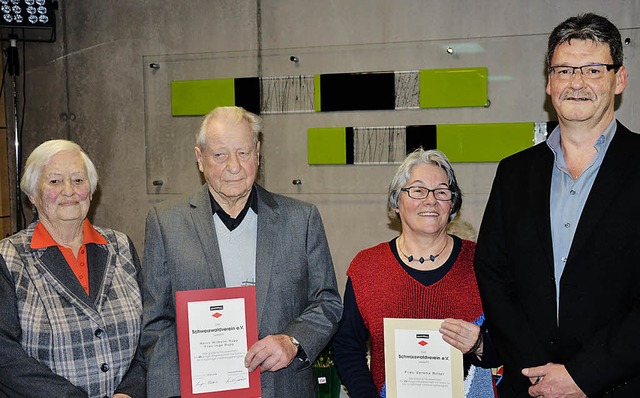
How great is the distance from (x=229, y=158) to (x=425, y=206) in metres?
0.74

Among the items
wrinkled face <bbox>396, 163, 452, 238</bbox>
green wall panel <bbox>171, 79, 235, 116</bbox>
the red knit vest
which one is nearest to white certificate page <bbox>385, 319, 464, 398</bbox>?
the red knit vest

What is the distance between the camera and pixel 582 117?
6.84ft

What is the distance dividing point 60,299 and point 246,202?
2.53ft

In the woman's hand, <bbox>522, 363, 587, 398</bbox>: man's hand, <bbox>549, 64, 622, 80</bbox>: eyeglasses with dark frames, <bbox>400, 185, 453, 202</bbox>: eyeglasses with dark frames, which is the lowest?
<bbox>522, 363, 587, 398</bbox>: man's hand

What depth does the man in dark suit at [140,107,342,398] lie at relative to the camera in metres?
2.37

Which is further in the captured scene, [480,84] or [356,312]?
[480,84]

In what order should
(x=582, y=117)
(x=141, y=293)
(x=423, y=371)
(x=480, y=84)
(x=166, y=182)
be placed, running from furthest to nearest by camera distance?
(x=166, y=182), (x=480, y=84), (x=141, y=293), (x=423, y=371), (x=582, y=117)

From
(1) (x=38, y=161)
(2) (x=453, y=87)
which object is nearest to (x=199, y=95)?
(2) (x=453, y=87)

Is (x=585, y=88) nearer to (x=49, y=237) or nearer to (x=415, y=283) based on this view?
(x=415, y=283)

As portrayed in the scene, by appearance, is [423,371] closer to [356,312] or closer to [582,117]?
[356,312]

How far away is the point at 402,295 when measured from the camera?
2398 mm

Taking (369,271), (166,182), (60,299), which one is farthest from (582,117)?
(166,182)

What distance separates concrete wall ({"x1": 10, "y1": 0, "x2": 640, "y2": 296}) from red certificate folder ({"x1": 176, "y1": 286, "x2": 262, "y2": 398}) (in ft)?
10.2

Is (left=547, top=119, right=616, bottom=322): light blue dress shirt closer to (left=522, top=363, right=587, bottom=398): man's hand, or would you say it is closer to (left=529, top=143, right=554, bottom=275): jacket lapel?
(left=529, top=143, right=554, bottom=275): jacket lapel
